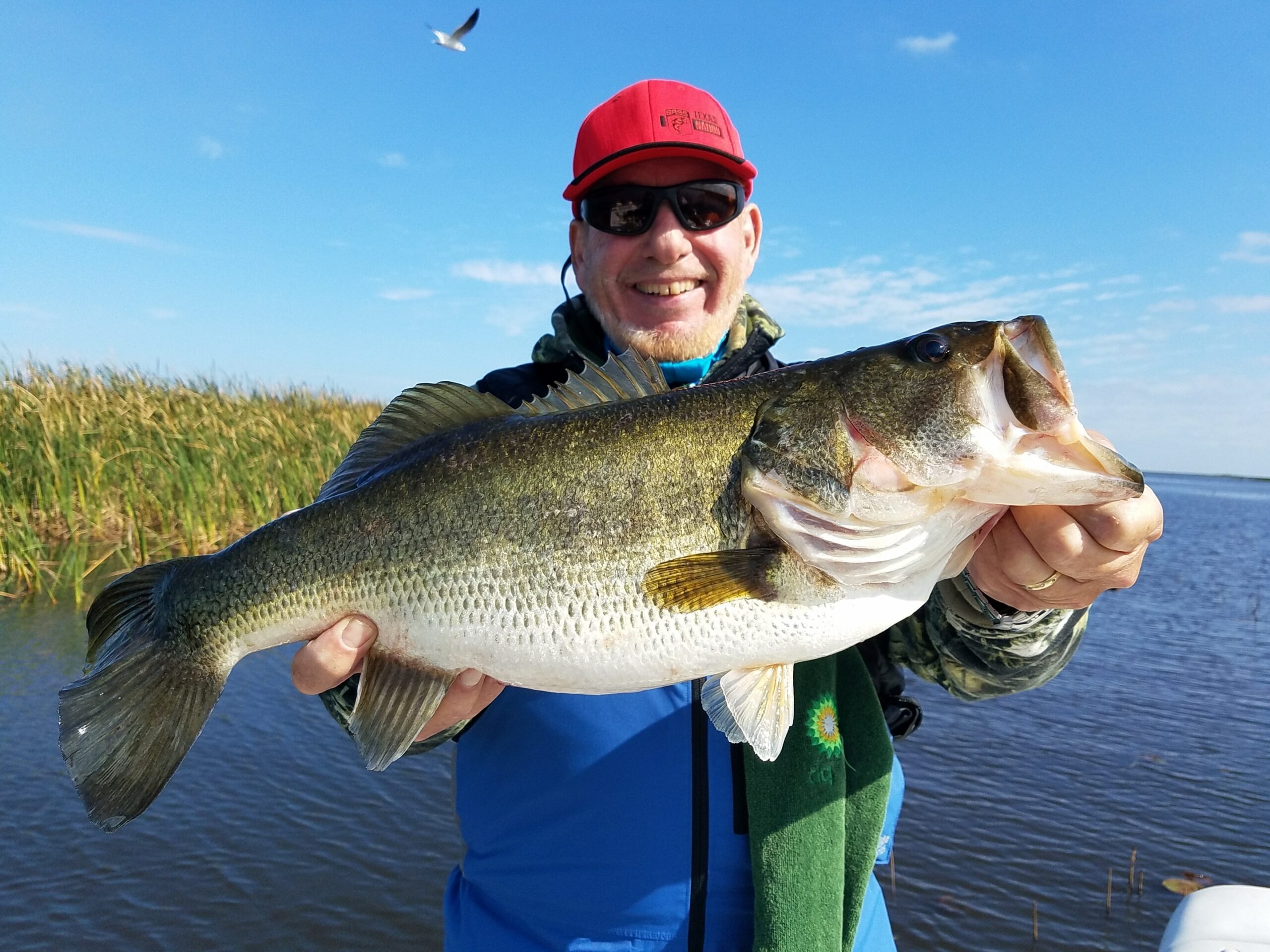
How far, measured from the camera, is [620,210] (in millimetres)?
3311

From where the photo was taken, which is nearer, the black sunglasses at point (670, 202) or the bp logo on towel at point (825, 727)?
the bp logo on towel at point (825, 727)

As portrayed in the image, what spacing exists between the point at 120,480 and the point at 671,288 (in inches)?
327

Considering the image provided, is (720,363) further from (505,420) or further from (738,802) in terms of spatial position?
(738,802)

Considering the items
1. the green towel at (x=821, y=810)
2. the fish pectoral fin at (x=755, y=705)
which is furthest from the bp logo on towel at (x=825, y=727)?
the fish pectoral fin at (x=755, y=705)

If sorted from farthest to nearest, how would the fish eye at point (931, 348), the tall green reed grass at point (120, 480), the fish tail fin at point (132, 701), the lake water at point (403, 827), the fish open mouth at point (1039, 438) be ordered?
the tall green reed grass at point (120, 480) → the lake water at point (403, 827) → the fish tail fin at point (132, 701) → the fish eye at point (931, 348) → the fish open mouth at point (1039, 438)

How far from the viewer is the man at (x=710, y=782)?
2041mm

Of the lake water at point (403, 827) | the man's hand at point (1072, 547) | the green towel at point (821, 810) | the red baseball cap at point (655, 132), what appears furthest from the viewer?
the lake water at point (403, 827)

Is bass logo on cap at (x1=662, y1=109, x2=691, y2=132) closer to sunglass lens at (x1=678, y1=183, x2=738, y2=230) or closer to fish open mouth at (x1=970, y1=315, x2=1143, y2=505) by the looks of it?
sunglass lens at (x1=678, y1=183, x2=738, y2=230)

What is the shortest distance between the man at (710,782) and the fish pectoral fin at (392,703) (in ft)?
0.20

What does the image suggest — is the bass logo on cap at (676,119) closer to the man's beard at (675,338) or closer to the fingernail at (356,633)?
the man's beard at (675,338)

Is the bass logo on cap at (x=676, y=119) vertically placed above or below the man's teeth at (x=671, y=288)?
above

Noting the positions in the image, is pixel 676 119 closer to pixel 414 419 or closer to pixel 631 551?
pixel 414 419

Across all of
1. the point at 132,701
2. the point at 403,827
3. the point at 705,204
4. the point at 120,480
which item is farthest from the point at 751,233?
the point at 120,480

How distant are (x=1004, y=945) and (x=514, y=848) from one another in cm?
406
